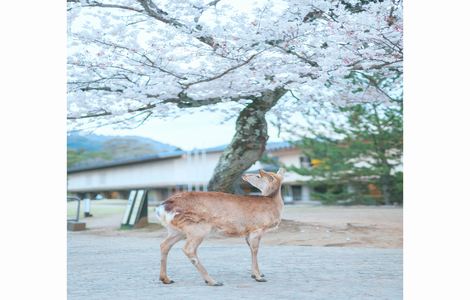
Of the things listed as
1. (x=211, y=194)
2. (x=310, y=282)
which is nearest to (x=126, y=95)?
(x=211, y=194)

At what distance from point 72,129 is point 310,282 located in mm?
1779

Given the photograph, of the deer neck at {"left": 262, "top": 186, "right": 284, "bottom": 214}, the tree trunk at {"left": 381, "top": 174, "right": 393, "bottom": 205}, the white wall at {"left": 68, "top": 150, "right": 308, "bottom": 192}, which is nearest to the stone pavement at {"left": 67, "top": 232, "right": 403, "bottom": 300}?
the deer neck at {"left": 262, "top": 186, "right": 284, "bottom": 214}

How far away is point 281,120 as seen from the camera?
4227 millimetres

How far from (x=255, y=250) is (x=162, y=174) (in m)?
1.28

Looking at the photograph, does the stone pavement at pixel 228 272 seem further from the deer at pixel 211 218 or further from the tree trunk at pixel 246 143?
the tree trunk at pixel 246 143

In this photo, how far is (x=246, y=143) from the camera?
4.25 metres

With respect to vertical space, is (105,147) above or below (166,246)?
above

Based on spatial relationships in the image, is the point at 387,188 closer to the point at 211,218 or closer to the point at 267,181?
the point at 267,181

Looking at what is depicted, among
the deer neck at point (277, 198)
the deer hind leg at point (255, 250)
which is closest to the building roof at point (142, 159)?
the deer neck at point (277, 198)

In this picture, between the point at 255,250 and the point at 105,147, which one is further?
the point at 105,147

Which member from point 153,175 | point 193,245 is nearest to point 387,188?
point 153,175

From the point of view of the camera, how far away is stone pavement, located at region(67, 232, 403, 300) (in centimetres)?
304

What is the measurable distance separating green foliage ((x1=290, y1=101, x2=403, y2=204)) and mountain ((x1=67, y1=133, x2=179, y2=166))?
1084mm
